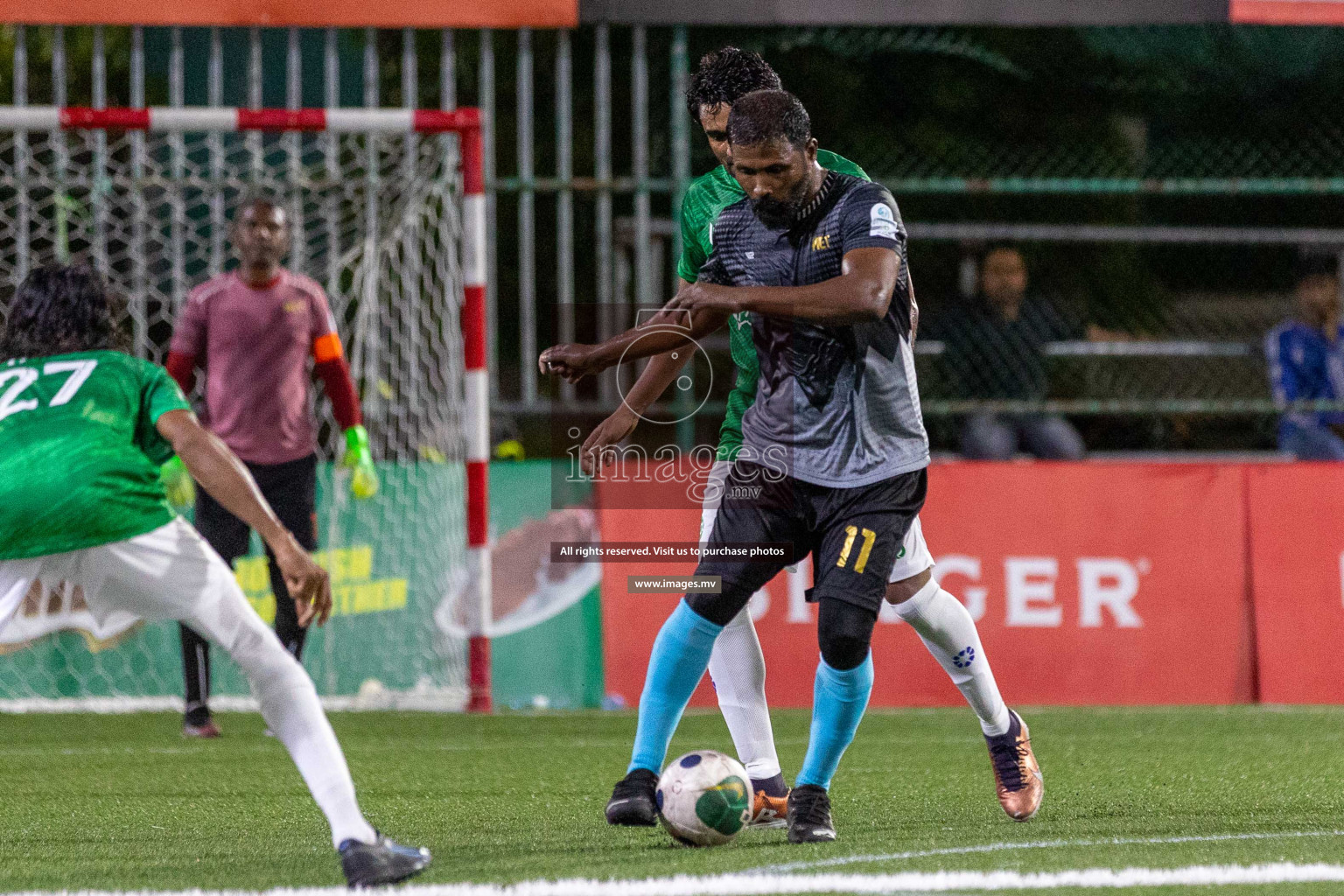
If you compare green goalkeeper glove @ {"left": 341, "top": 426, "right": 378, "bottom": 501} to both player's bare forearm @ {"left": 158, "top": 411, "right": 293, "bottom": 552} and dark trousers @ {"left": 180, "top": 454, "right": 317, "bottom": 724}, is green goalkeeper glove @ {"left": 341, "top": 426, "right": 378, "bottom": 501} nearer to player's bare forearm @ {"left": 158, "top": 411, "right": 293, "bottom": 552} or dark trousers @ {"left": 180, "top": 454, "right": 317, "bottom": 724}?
dark trousers @ {"left": 180, "top": 454, "right": 317, "bottom": 724}

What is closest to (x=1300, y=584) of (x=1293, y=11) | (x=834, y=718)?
(x=1293, y=11)

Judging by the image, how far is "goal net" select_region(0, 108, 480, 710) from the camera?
857 centimetres

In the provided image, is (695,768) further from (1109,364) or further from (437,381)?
(1109,364)

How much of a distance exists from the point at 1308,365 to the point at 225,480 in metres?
7.23

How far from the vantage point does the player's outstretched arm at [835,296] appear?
13.7 ft

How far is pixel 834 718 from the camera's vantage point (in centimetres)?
456

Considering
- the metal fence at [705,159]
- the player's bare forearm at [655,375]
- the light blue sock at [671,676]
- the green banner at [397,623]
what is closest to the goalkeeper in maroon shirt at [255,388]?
the green banner at [397,623]

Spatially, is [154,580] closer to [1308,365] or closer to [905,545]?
[905,545]

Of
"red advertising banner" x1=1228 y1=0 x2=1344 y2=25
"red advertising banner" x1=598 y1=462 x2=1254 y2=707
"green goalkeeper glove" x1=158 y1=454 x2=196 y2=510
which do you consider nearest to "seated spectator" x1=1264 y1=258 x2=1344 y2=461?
"red advertising banner" x1=598 y1=462 x2=1254 y2=707

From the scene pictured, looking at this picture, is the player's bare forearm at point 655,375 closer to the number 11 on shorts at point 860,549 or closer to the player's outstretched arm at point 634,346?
the player's outstretched arm at point 634,346

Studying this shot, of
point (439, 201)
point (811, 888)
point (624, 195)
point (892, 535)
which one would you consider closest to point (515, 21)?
point (439, 201)

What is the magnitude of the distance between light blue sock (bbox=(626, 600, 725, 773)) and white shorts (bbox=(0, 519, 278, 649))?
117 cm

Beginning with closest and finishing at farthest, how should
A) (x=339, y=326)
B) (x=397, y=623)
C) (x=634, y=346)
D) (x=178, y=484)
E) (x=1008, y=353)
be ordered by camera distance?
1. (x=634, y=346)
2. (x=178, y=484)
3. (x=397, y=623)
4. (x=339, y=326)
5. (x=1008, y=353)

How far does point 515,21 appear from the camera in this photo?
28.5 feet
